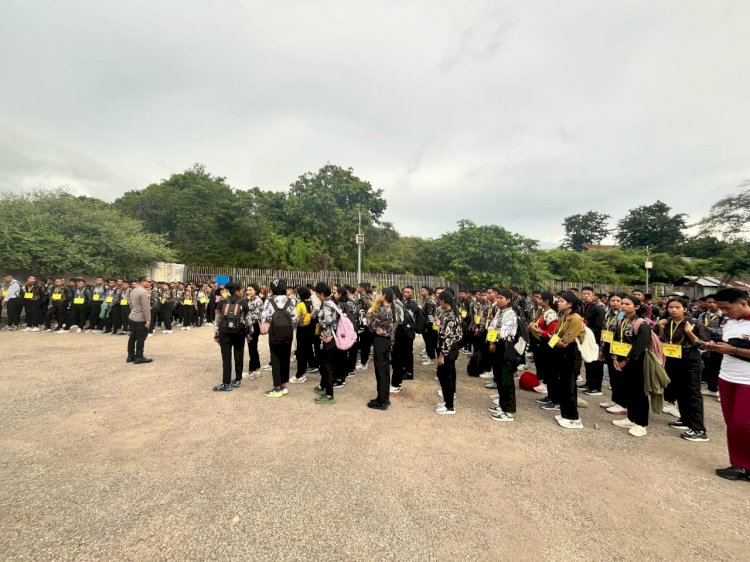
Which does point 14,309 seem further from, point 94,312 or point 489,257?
point 489,257

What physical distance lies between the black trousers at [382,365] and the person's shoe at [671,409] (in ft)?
14.8

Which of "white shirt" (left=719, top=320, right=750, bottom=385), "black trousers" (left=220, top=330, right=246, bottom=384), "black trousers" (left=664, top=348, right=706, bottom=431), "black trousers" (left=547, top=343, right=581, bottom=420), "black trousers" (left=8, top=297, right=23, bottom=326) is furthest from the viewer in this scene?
"black trousers" (left=8, top=297, right=23, bottom=326)

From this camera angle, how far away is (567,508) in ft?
9.73

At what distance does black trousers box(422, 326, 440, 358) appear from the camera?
26.9 feet

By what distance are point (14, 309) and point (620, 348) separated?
1747 cm

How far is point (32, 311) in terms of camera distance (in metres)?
11.8

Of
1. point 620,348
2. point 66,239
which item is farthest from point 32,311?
point 620,348

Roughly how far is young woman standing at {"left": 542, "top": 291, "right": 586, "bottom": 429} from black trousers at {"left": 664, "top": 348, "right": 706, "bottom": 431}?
1.33 m

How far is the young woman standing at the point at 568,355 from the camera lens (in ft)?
15.7

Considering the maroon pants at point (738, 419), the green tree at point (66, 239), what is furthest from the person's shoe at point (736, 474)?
the green tree at point (66, 239)

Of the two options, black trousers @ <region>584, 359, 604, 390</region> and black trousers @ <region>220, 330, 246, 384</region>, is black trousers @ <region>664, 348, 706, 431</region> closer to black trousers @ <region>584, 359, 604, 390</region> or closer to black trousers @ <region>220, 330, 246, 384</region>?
black trousers @ <region>584, 359, 604, 390</region>

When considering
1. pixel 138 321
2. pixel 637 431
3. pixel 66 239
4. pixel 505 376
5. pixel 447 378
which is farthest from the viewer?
pixel 66 239

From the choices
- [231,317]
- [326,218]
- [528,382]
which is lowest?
[528,382]

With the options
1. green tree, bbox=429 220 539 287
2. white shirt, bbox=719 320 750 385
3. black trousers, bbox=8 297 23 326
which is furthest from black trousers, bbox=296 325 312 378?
green tree, bbox=429 220 539 287
